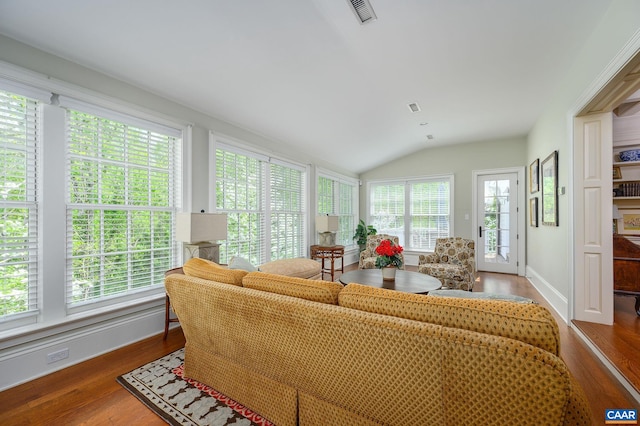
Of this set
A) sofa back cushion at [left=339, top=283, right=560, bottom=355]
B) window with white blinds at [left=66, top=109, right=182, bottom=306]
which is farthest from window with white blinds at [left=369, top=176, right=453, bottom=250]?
sofa back cushion at [left=339, top=283, right=560, bottom=355]

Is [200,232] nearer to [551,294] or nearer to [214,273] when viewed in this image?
[214,273]

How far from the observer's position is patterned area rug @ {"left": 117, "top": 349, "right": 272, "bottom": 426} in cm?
162

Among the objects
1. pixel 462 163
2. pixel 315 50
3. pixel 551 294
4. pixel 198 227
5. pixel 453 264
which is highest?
pixel 315 50

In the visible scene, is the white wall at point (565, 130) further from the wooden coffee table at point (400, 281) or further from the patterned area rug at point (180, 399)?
the patterned area rug at point (180, 399)

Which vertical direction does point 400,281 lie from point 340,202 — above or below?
below

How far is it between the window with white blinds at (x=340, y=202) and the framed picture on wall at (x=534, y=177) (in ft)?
11.8

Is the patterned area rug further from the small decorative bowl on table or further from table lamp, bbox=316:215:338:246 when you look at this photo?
the small decorative bowl on table

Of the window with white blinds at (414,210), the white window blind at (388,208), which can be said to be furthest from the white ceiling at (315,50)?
the white window blind at (388,208)

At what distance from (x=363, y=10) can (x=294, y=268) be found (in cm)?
272

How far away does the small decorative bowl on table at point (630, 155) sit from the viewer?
3322 mm

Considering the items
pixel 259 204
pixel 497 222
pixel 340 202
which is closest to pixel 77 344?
pixel 259 204

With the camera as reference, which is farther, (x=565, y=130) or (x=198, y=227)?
(x=565, y=130)

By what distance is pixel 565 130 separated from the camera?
124 inches

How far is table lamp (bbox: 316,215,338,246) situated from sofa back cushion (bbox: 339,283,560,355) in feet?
11.8
